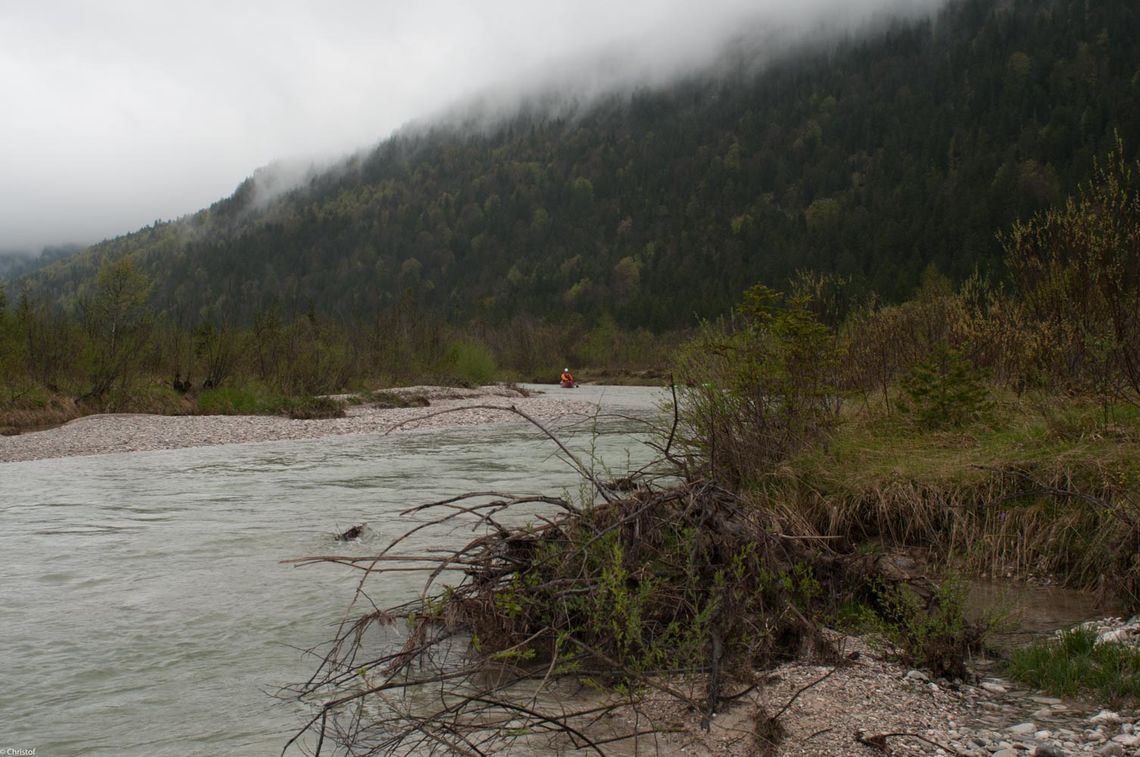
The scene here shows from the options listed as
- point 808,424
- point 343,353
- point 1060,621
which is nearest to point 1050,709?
point 1060,621

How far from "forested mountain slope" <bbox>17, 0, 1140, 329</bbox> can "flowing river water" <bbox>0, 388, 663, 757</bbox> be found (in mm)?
73758

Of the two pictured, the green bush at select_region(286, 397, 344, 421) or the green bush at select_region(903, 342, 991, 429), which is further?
the green bush at select_region(286, 397, 344, 421)

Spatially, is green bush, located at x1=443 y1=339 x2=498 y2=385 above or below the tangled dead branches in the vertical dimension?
below

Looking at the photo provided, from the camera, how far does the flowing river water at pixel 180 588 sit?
479 centimetres

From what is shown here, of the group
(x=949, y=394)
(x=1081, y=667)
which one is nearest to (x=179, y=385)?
(x=949, y=394)

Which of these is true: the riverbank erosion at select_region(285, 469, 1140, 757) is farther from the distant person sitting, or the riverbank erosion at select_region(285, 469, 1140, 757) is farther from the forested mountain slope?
the forested mountain slope

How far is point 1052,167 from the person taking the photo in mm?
94625

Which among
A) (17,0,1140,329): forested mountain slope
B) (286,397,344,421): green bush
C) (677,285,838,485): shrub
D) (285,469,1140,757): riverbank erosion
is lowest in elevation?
(286,397,344,421): green bush

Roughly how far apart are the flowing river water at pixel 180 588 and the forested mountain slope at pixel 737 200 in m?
73.8

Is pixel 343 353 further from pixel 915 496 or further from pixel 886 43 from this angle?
pixel 886 43

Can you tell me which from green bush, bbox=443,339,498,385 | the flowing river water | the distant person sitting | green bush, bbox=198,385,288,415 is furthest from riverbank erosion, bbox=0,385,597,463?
green bush, bbox=443,339,498,385

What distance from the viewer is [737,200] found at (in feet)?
488

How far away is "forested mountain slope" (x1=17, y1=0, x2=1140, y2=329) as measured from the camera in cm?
10188

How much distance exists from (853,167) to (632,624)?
15561 centimetres
